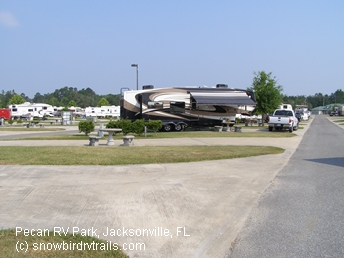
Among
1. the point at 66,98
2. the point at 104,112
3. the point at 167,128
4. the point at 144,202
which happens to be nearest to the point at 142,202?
the point at 144,202

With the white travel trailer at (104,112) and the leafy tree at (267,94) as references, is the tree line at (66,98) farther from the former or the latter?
the leafy tree at (267,94)

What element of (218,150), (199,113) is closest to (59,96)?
(199,113)

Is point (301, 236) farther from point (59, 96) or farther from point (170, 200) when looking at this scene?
point (59, 96)

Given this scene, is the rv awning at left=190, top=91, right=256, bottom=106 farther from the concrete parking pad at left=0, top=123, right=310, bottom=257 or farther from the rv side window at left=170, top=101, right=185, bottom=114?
the concrete parking pad at left=0, top=123, right=310, bottom=257

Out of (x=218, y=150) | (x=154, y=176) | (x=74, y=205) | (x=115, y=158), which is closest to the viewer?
(x=74, y=205)

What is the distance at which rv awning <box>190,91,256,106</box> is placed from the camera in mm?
29811

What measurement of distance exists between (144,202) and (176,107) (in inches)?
888

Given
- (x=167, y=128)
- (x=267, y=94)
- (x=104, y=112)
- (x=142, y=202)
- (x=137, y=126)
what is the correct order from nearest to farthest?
(x=142, y=202)
(x=137, y=126)
(x=167, y=128)
(x=267, y=94)
(x=104, y=112)

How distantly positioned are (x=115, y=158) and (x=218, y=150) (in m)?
4.73

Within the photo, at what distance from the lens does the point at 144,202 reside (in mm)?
7645

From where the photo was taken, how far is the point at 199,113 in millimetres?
30703

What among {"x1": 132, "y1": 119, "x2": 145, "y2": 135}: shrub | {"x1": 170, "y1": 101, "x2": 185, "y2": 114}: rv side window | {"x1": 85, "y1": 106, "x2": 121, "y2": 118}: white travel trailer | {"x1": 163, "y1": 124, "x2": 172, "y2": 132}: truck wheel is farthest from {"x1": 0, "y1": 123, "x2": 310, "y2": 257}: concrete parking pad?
{"x1": 85, "y1": 106, "x2": 121, "y2": 118}: white travel trailer

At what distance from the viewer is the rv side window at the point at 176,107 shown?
98.0ft

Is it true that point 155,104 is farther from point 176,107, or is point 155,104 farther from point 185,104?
point 185,104
